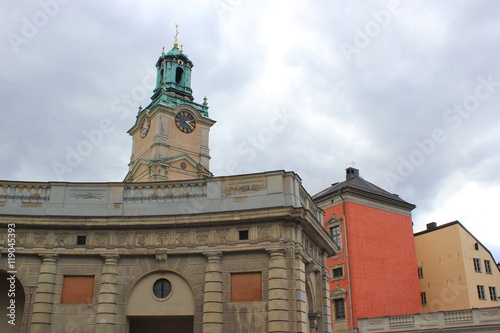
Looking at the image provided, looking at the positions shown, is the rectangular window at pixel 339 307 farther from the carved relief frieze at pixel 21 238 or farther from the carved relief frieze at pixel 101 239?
the carved relief frieze at pixel 21 238

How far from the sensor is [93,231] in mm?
21359

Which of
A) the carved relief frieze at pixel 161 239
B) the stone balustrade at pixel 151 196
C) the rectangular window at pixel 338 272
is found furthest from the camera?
the rectangular window at pixel 338 272

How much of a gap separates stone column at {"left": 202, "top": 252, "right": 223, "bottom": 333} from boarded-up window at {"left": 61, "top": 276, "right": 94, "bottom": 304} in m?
4.62

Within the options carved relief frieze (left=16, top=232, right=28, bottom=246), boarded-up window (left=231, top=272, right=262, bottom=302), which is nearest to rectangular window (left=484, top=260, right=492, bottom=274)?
boarded-up window (left=231, top=272, right=262, bottom=302)

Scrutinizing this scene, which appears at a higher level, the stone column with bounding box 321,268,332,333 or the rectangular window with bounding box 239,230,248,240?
the rectangular window with bounding box 239,230,248,240

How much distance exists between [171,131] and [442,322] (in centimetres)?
3434

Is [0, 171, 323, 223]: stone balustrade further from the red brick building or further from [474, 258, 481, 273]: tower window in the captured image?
[474, 258, 481, 273]: tower window

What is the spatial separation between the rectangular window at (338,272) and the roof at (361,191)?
21.0 feet

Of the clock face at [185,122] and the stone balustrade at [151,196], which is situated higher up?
the clock face at [185,122]

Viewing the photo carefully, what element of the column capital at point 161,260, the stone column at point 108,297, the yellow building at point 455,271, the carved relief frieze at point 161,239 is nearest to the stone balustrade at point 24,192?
the stone column at point 108,297

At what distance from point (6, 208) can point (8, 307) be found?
4058 millimetres

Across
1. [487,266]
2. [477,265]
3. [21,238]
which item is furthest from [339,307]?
[21,238]

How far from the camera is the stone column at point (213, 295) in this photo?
64.4 feet

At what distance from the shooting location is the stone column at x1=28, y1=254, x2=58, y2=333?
1994 centimetres
